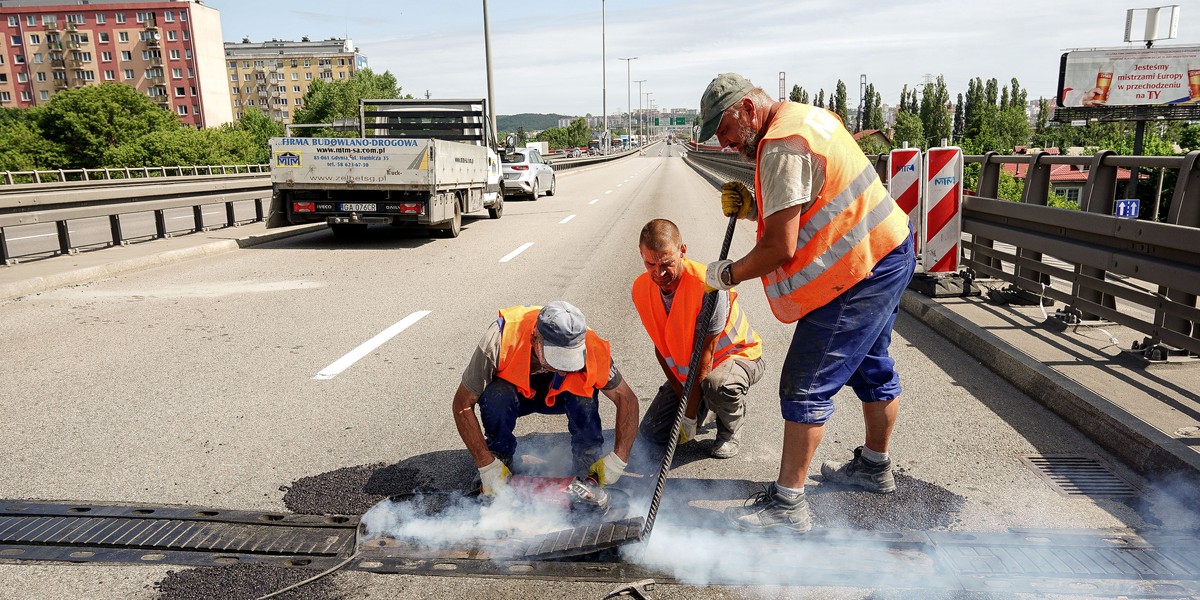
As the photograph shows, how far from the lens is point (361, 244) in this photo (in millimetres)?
12641

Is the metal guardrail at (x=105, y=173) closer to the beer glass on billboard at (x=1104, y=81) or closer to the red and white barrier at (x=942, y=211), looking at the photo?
the red and white barrier at (x=942, y=211)

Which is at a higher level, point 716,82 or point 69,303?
point 716,82

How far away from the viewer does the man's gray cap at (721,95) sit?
115 inches

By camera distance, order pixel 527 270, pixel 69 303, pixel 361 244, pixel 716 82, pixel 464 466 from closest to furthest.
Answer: pixel 716 82 → pixel 464 466 → pixel 69 303 → pixel 527 270 → pixel 361 244

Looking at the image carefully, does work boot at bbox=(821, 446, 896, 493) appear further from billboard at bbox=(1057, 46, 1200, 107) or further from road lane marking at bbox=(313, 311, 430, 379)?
billboard at bbox=(1057, 46, 1200, 107)

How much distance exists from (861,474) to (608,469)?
1.14 meters

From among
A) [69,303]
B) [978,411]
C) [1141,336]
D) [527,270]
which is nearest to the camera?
[978,411]

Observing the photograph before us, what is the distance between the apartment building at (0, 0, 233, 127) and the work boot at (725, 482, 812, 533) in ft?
353

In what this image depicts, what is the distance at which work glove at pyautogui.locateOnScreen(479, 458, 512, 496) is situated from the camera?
3295 mm

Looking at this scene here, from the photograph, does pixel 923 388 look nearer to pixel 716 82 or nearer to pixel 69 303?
pixel 716 82

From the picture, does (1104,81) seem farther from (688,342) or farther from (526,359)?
(526,359)

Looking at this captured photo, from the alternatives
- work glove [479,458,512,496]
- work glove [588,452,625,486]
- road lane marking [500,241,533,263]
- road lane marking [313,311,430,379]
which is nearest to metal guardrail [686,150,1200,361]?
work glove [588,452,625,486]

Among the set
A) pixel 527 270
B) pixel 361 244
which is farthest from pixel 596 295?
pixel 361 244

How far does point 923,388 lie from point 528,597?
317 cm
